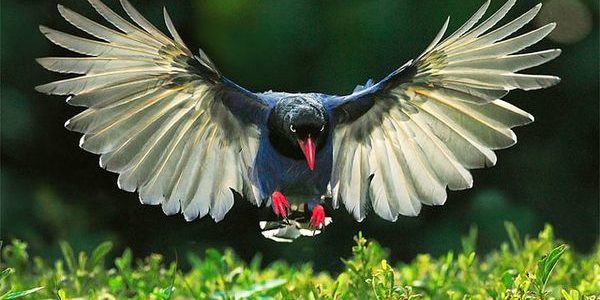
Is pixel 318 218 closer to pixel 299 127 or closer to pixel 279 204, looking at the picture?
pixel 279 204

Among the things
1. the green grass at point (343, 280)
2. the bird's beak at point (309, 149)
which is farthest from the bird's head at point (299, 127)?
the green grass at point (343, 280)

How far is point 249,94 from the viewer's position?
2.57 meters

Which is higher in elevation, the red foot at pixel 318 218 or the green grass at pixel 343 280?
the red foot at pixel 318 218

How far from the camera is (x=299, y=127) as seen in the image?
2.37 metres

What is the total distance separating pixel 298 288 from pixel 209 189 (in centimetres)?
40

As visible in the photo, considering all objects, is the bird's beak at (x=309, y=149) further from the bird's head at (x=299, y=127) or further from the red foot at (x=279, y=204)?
the red foot at (x=279, y=204)

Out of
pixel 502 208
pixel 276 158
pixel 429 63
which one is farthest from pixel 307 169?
pixel 502 208

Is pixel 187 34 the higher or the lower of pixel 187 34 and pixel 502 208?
the higher

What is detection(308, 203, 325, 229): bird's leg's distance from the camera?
2506 mm

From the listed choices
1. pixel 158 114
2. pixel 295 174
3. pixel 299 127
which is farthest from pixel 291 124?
pixel 158 114

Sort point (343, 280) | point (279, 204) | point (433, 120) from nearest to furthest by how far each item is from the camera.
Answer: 1. point (343, 280)
2. point (279, 204)
3. point (433, 120)

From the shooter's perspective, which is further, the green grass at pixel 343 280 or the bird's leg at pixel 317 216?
the bird's leg at pixel 317 216

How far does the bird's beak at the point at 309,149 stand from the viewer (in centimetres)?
237

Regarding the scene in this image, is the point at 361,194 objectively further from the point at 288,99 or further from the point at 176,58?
the point at 176,58
